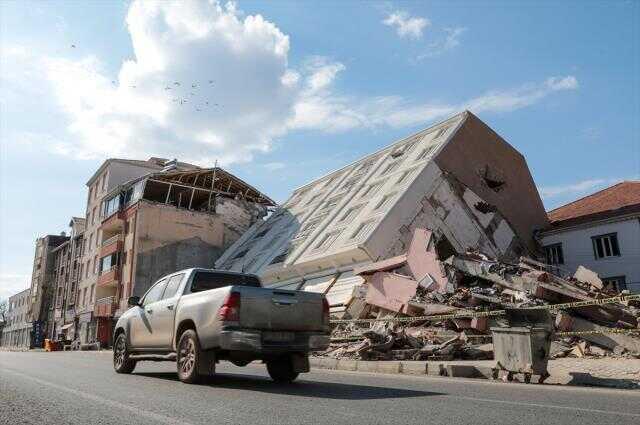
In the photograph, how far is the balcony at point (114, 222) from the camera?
42.1 metres

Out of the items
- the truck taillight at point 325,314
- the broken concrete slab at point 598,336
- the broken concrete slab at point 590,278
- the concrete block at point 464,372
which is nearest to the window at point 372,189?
the broken concrete slab at point 590,278

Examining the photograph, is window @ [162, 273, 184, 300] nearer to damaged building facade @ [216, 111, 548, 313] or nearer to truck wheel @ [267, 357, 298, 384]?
truck wheel @ [267, 357, 298, 384]

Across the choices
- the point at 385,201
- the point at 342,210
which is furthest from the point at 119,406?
the point at 342,210

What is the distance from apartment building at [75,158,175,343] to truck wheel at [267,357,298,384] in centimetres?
4182

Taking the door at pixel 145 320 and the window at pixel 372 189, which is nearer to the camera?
the door at pixel 145 320

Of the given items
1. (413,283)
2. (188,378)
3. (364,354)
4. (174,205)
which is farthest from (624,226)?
(174,205)

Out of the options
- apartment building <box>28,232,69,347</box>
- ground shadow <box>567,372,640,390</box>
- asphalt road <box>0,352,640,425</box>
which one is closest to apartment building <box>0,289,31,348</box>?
apartment building <box>28,232,69,347</box>

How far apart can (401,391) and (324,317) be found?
1.71 m

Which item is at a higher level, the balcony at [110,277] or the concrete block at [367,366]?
the balcony at [110,277]

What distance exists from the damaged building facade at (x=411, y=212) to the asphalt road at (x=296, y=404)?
13105 millimetres

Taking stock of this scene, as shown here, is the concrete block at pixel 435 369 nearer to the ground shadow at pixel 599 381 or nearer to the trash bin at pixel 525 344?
the trash bin at pixel 525 344

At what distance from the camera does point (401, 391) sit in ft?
23.6

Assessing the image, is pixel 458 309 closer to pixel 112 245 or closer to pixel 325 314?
pixel 325 314

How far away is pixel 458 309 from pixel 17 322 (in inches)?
3641
